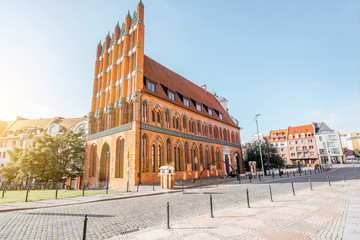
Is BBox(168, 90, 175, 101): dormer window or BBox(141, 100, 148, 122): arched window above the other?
BBox(168, 90, 175, 101): dormer window

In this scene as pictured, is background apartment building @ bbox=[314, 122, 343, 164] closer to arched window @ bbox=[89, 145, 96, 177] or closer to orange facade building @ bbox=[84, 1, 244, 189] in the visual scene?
orange facade building @ bbox=[84, 1, 244, 189]

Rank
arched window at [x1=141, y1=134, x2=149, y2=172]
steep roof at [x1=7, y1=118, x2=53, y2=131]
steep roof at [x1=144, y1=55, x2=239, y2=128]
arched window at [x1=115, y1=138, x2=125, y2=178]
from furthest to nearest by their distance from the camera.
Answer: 1. steep roof at [x1=7, y1=118, x2=53, y2=131]
2. steep roof at [x1=144, y1=55, x2=239, y2=128]
3. arched window at [x1=115, y1=138, x2=125, y2=178]
4. arched window at [x1=141, y1=134, x2=149, y2=172]

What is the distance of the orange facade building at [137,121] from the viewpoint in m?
20.9

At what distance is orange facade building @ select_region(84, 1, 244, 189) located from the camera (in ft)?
68.4

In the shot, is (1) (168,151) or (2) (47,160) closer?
(1) (168,151)

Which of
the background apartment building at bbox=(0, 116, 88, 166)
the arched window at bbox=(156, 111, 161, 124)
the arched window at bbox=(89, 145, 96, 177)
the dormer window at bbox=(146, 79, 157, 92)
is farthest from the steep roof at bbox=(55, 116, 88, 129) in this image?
the arched window at bbox=(156, 111, 161, 124)

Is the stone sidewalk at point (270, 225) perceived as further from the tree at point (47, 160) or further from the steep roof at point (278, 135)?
the steep roof at point (278, 135)

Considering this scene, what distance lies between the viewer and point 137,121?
67.4ft

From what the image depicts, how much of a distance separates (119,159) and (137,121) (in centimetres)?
532

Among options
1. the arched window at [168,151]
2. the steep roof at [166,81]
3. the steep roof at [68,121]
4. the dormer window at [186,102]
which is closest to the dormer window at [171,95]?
the steep roof at [166,81]

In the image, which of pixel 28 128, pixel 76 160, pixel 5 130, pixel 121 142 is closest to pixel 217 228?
pixel 121 142


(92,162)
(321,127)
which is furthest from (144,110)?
(321,127)

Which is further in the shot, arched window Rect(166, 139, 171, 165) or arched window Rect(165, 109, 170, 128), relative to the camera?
arched window Rect(165, 109, 170, 128)

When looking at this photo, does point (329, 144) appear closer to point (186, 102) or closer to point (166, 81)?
point (186, 102)
